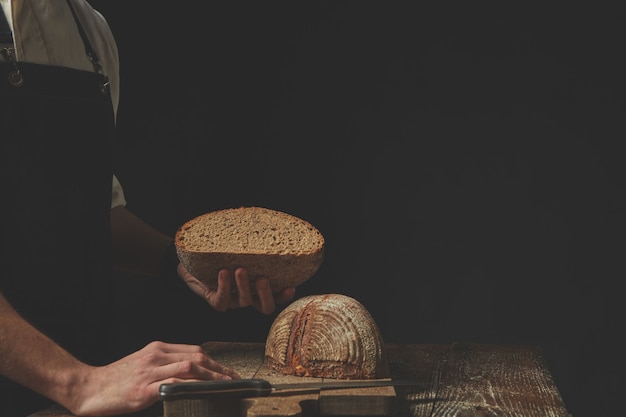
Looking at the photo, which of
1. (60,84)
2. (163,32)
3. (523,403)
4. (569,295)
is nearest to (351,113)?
(163,32)

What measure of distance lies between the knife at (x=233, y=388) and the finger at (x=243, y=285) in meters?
0.40

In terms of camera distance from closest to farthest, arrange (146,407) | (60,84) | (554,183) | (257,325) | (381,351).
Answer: (146,407)
(381,351)
(60,84)
(554,183)
(257,325)

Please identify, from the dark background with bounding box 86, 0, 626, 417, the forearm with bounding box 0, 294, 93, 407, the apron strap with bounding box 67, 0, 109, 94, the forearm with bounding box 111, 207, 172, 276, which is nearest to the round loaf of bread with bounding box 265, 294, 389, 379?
the forearm with bounding box 0, 294, 93, 407

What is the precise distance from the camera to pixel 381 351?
1954 mm

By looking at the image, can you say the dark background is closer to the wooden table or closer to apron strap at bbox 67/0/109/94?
apron strap at bbox 67/0/109/94

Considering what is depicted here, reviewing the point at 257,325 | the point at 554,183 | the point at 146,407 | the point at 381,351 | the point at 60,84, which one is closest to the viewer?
the point at 146,407

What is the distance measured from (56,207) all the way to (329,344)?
0.74m

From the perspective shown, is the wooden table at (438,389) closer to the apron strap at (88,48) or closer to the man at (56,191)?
the man at (56,191)

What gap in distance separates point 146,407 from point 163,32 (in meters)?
2.03

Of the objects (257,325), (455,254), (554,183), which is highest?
(554,183)

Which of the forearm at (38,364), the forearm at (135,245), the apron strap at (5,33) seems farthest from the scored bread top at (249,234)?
the apron strap at (5,33)

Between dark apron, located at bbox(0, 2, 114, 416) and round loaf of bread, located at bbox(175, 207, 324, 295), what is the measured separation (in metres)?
0.24

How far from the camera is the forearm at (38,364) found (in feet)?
5.62

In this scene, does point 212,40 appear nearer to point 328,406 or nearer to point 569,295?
point 569,295
